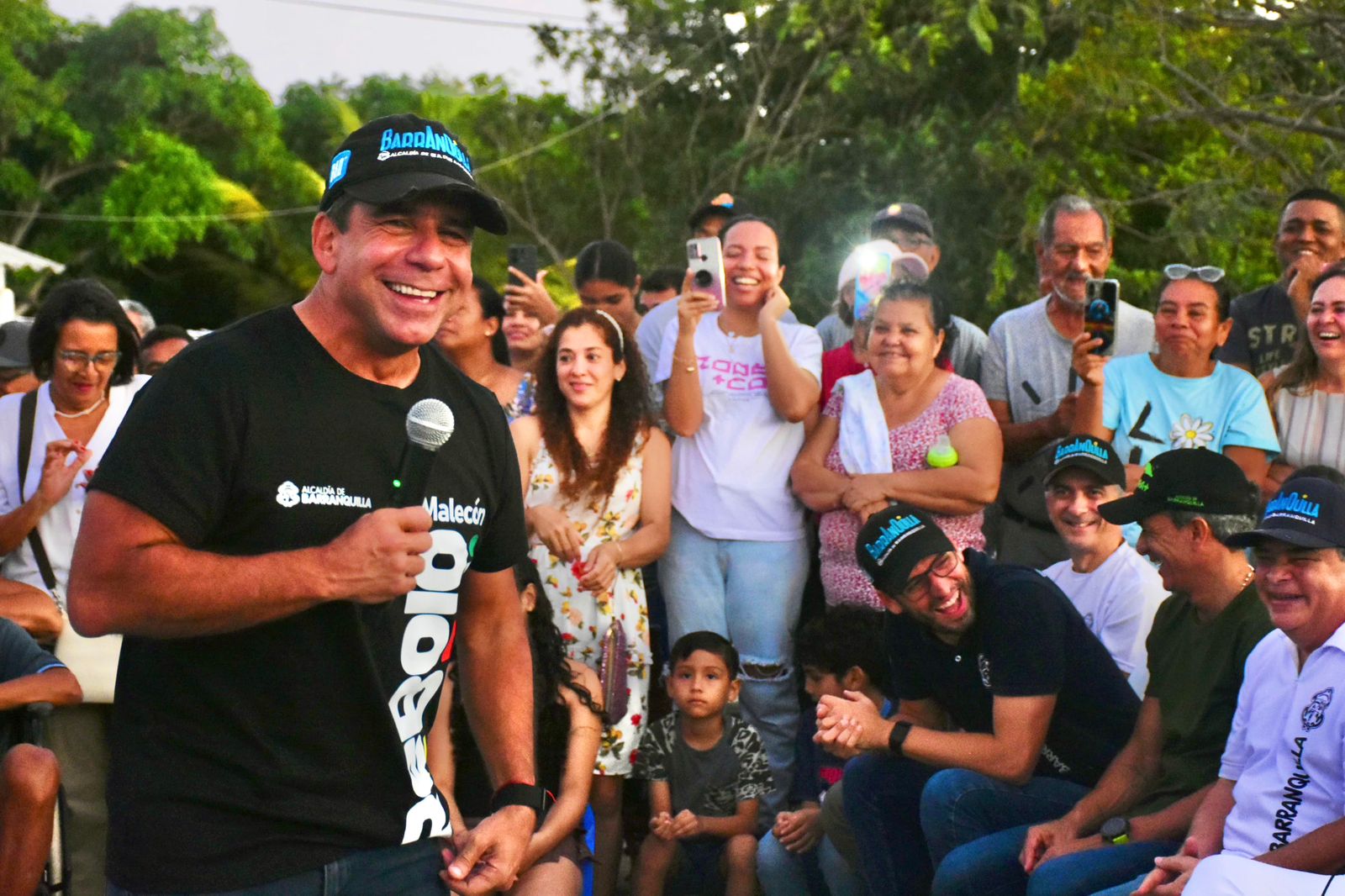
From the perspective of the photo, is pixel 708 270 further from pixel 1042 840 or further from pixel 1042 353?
pixel 1042 840

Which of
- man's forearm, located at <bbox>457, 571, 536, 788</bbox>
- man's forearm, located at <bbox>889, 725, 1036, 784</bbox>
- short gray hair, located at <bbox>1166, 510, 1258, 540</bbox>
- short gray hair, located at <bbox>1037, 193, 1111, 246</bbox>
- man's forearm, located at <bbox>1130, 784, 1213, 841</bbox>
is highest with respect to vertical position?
short gray hair, located at <bbox>1037, 193, 1111, 246</bbox>

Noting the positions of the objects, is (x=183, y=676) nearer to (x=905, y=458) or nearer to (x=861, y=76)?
(x=905, y=458)

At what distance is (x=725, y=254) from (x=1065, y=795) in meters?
2.75

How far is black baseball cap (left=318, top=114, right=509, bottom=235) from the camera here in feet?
8.96

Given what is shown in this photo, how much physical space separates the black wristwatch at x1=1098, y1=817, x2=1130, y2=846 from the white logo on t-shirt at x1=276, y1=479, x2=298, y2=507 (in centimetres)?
313

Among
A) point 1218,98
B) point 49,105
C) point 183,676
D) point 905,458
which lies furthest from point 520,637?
point 49,105

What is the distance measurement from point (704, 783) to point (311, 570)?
4.03 meters

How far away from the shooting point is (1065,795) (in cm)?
525

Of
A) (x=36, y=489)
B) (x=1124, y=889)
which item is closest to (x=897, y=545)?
(x=1124, y=889)

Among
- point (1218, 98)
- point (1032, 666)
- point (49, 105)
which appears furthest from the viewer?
point (49, 105)

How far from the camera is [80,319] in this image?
6.58m

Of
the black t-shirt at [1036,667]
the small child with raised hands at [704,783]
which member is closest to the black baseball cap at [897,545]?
the black t-shirt at [1036,667]

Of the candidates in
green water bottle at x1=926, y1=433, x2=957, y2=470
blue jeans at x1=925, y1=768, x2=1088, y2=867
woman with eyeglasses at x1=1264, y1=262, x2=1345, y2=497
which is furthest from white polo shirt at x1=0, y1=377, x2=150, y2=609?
woman with eyeglasses at x1=1264, y1=262, x2=1345, y2=497

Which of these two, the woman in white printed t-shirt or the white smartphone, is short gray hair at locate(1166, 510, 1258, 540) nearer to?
the woman in white printed t-shirt
